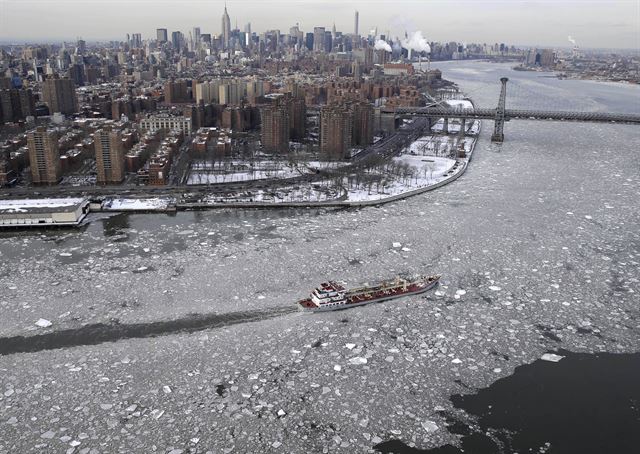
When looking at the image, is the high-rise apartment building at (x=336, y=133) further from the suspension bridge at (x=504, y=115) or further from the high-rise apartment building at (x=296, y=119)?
the suspension bridge at (x=504, y=115)

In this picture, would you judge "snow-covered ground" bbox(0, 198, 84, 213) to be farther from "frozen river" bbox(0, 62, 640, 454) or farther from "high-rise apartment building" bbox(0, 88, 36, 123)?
"high-rise apartment building" bbox(0, 88, 36, 123)

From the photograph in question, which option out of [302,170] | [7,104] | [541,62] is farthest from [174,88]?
[541,62]

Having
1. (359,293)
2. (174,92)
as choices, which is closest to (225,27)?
(174,92)

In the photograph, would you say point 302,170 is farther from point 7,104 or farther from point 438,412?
point 7,104

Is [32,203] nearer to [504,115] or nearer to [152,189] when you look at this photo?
[152,189]

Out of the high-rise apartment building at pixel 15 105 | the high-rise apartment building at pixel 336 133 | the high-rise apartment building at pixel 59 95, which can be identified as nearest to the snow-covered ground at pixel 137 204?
the high-rise apartment building at pixel 336 133

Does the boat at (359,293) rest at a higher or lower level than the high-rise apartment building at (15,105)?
lower
